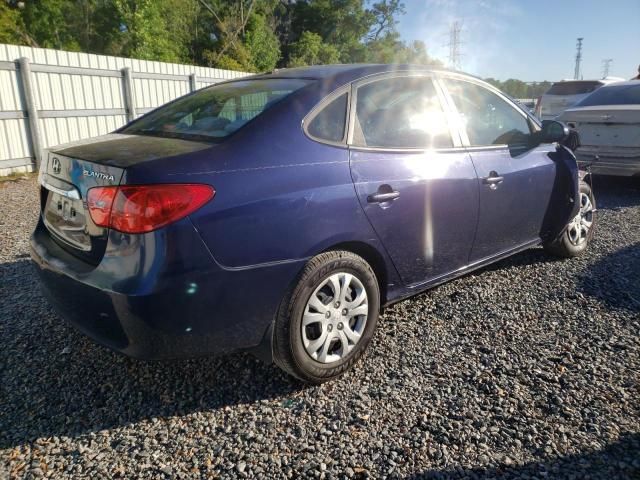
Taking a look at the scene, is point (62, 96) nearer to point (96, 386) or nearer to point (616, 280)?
point (96, 386)

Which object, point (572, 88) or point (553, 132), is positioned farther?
point (572, 88)

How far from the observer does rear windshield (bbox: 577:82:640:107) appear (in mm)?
7086

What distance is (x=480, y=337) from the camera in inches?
121

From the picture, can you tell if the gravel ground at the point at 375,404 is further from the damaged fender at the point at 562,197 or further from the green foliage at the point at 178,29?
the green foliage at the point at 178,29

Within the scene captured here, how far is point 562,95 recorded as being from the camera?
38.8 feet

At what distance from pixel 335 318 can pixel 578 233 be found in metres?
3.01

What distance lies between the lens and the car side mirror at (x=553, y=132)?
3.81 metres

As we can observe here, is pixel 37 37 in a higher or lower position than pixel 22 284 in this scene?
higher

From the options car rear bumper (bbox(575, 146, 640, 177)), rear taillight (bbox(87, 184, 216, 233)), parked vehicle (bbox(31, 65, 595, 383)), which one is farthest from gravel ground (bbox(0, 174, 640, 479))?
car rear bumper (bbox(575, 146, 640, 177))

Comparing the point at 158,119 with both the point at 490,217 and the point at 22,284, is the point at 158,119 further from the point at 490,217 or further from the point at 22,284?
the point at 490,217

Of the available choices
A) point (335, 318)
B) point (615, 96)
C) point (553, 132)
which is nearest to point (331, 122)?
point (335, 318)

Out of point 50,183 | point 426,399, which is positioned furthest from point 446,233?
point 50,183

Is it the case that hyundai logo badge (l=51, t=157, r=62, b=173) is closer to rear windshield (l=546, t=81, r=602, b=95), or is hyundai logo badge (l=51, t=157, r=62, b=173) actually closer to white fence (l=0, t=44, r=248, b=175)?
white fence (l=0, t=44, r=248, b=175)

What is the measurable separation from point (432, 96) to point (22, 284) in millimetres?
3428
